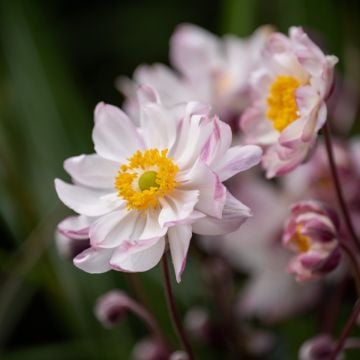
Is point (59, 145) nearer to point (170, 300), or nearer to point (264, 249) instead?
point (264, 249)

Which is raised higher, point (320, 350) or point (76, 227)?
point (76, 227)

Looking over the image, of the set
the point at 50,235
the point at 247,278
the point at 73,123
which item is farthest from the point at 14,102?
the point at 247,278

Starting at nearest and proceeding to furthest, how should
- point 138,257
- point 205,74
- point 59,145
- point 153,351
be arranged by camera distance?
point 138,257 < point 153,351 < point 205,74 < point 59,145

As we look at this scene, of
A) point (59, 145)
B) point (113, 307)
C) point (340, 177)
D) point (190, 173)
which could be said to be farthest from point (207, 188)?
point (59, 145)

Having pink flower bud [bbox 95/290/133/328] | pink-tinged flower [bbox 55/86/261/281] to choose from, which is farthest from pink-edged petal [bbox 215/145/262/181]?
pink flower bud [bbox 95/290/133/328]

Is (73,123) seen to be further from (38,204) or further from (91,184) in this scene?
(91,184)

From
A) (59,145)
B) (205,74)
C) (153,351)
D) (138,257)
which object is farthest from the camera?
(59,145)
